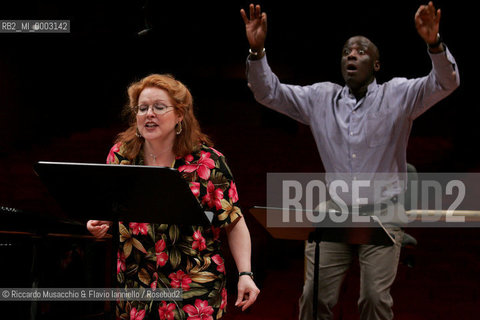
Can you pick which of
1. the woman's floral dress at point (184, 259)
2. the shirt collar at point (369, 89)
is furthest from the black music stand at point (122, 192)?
the shirt collar at point (369, 89)

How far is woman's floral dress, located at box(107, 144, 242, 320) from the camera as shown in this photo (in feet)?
6.66

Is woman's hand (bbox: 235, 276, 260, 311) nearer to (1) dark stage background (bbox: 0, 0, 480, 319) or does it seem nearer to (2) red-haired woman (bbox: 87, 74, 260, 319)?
(2) red-haired woman (bbox: 87, 74, 260, 319)

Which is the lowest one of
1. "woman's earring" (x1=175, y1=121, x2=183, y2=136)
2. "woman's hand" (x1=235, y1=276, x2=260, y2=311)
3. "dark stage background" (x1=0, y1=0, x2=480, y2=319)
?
"woman's hand" (x1=235, y1=276, x2=260, y2=311)

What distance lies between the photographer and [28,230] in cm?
254

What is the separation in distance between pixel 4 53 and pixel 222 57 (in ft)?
11.9

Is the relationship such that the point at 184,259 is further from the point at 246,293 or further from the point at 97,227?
the point at 97,227

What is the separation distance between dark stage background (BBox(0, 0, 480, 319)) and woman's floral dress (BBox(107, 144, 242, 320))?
398 centimetres

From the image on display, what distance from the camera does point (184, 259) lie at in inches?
81.0

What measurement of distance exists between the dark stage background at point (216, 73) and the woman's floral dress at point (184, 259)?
13.1ft

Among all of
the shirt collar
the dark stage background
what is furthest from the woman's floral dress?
the dark stage background

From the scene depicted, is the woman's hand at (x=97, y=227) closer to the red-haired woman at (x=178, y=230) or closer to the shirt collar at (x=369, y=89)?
the red-haired woman at (x=178, y=230)

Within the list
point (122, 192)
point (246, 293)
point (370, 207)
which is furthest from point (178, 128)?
point (370, 207)

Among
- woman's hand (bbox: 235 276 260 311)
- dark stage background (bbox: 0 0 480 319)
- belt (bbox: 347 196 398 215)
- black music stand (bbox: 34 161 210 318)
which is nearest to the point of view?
black music stand (bbox: 34 161 210 318)

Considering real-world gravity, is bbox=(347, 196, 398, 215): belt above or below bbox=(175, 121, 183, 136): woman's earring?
below
